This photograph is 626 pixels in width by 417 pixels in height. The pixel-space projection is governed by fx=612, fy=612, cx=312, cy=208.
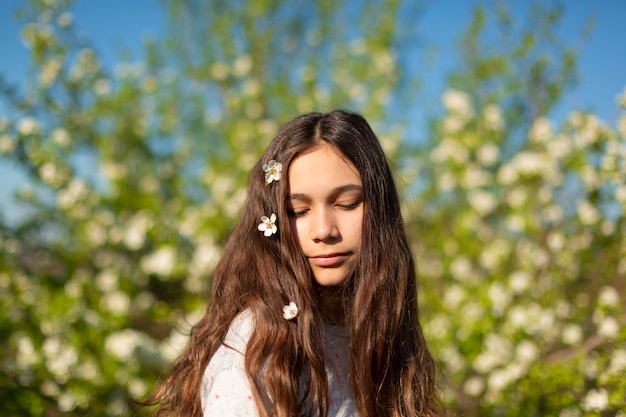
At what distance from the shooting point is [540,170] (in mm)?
3812

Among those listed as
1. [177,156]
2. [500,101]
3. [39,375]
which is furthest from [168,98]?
[39,375]

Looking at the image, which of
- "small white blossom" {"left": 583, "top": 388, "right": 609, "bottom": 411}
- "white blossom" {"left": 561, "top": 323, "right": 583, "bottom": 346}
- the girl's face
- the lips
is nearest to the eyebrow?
the girl's face

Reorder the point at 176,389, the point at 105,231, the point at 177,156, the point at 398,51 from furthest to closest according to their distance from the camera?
the point at 398,51
the point at 177,156
the point at 105,231
the point at 176,389

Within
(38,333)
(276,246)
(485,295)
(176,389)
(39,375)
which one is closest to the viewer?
(276,246)

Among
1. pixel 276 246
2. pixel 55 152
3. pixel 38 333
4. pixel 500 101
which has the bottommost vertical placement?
pixel 38 333

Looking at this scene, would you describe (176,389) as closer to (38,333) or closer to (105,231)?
(38,333)

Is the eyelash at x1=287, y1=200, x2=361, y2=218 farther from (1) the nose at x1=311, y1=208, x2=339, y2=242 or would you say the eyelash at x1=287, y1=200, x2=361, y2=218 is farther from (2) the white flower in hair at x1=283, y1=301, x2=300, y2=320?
(2) the white flower in hair at x1=283, y1=301, x2=300, y2=320

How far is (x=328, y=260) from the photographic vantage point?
1.48 meters

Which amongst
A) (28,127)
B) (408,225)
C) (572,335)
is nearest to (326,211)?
→ (408,225)

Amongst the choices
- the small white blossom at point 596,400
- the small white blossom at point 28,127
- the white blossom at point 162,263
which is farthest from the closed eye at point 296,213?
the small white blossom at point 28,127

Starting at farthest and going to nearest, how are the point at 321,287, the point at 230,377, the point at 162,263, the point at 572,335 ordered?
the point at 162,263 → the point at 572,335 → the point at 321,287 → the point at 230,377

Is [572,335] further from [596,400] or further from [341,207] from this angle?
[341,207]

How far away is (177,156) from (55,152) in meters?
1.73

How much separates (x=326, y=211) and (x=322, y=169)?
10 cm
